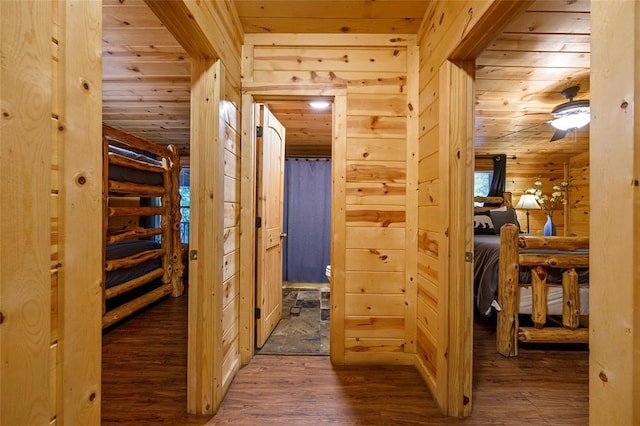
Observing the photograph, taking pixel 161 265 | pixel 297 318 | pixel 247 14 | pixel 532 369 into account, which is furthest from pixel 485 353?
pixel 161 265

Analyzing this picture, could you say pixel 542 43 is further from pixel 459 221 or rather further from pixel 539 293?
pixel 539 293

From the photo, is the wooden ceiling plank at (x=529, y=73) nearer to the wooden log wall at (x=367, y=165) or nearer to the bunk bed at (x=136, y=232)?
the wooden log wall at (x=367, y=165)

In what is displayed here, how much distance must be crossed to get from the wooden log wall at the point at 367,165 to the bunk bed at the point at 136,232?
1799 mm

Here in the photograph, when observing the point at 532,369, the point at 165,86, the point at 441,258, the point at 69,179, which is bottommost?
the point at 532,369

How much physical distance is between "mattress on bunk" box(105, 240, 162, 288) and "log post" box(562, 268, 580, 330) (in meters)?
4.06

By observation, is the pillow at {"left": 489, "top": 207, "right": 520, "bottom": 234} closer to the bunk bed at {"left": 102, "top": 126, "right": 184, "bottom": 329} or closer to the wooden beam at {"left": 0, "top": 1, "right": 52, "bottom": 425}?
the bunk bed at {"left": 102, "top": 126, "right": 184, "bottom": 329}

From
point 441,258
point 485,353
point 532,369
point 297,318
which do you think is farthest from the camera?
point 297,318

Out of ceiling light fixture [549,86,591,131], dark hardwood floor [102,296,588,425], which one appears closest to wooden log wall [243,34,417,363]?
dark hardwood floor [102,296,588,425]

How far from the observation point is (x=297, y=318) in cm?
300

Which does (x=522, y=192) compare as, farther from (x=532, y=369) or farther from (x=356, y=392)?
(x=356, y=392)

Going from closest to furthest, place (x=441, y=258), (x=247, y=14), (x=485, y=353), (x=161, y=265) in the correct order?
1. (x=441, y=258)
2. (x=247, y=14)
3. (x=485, y=353)
4. (x=161, y=265)

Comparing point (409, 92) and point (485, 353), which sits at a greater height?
point (409, 92)

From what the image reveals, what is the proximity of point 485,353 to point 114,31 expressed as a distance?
3.93 meters

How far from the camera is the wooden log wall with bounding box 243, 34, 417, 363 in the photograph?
2109 mm
